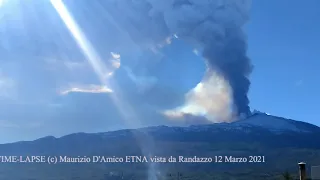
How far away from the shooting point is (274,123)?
59.7m

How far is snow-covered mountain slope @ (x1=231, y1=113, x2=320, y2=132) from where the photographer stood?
58.1 m

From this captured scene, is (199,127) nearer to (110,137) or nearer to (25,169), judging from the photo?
(110,137)

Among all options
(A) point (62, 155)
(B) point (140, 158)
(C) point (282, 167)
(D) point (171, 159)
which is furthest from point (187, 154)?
(A) point (62, 155)

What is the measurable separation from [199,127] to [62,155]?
15.0 meters

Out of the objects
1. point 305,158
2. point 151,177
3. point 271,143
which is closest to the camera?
point 151,177

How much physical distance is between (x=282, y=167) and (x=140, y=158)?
560 inches

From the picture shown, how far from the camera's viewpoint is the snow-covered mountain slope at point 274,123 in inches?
2288

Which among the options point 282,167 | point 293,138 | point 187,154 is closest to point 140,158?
point 187,154

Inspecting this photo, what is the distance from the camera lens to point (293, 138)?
59562 mm

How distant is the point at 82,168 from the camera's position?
52000 millimetres

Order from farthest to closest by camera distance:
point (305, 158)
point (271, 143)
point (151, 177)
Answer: point (271, 143) → point (305, 158) → point (151, 177)

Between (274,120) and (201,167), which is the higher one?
(274,120)

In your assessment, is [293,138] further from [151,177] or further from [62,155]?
[62,155]

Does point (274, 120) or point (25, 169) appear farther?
point (274, 120)
